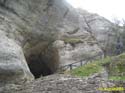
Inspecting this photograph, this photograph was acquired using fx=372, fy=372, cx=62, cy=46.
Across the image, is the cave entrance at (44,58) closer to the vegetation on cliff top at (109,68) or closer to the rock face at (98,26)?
the rock face at (98,26)

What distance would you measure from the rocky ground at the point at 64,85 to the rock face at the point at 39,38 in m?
2.16

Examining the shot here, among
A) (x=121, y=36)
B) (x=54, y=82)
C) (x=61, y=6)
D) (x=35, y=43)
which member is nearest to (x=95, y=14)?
(x=121, y=36)

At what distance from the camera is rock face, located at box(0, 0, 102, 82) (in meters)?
19.5

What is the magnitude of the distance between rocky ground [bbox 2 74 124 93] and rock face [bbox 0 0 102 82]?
85.0 inches

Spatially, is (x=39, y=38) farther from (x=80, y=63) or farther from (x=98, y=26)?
(x=98, y=26)

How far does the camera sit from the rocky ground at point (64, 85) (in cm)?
1558

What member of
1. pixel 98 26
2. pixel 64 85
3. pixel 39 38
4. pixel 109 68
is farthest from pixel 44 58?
pixel 64 85

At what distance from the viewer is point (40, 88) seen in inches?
648

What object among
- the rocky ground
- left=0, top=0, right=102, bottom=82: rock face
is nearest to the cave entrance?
left=0, top=0, right=102, bottom=82: rock face

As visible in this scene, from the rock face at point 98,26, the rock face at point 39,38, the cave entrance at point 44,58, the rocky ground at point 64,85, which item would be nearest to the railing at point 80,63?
the rock face at point 39,38

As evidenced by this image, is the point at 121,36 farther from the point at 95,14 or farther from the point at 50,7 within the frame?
the point at 50,7

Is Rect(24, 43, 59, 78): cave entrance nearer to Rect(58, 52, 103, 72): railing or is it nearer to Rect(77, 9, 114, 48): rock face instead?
Rect(58, 52, 103, 72): railing

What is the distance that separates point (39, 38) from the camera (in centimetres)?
2545

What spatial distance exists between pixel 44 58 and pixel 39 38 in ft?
9.64
